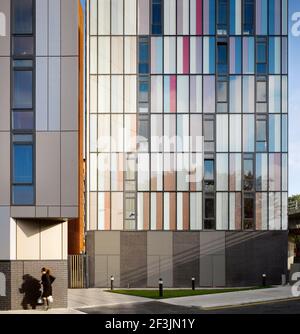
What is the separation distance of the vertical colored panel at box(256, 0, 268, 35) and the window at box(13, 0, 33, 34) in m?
18.4

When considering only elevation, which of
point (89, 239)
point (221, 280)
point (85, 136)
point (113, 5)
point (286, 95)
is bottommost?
point (221, 280)

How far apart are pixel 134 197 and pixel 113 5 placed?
459 inches

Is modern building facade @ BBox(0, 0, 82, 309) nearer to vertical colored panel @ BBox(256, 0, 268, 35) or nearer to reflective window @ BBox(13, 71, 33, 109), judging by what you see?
reflective window @ BBox(13, 71, 33, 109)

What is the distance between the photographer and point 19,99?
797 inches

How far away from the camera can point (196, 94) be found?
3500cm

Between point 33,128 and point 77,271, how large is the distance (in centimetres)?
1601

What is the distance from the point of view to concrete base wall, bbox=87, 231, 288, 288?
34.5 meters

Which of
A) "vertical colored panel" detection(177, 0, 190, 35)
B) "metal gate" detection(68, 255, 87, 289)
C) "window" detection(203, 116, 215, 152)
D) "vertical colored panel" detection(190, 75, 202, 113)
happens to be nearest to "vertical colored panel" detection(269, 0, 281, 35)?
"vertical colored panel" detection(177, 0, 190, 35)

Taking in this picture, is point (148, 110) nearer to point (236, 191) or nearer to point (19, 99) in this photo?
point (236, 191)

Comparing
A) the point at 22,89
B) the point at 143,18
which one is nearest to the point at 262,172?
the point at 143,18

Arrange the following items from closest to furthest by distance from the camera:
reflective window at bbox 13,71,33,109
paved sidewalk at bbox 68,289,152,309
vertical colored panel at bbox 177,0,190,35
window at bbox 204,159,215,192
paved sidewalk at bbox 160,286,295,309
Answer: reflective window at bbox 13,71,33,109, paved sidewalk at bbox 160,286,295,309, paved sidewalk at bbox 68,289,152,309, window at bbox 204,159,215,192, vertical colored panel at bbox 177,0,190,35
